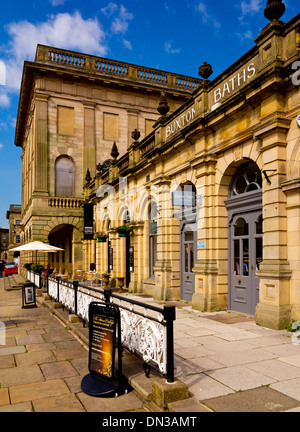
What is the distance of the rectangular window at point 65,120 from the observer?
28.8 m

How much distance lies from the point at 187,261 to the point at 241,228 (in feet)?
10.9

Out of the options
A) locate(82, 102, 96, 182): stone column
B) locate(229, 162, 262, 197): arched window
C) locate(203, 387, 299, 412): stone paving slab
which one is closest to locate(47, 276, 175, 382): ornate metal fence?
locate(203, 387, 299, 412): stone paving slab

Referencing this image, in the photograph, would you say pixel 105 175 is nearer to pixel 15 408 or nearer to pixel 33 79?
pixel 33 79

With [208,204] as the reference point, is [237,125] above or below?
above

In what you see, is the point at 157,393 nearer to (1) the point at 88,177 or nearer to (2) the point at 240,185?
(2) the point at 240,185

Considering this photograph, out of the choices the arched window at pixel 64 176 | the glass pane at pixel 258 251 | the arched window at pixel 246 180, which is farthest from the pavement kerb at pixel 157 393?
the arched window at pixel 64 176

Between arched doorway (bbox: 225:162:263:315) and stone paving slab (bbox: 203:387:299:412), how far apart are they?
17.8 ft

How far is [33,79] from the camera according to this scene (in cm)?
2848

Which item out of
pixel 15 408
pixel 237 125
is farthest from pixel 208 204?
pixel 15 408

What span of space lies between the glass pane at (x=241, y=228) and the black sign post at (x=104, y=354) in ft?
21.0

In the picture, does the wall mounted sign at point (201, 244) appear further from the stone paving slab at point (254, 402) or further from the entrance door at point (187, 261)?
the stone paving slab at point (254, 402)

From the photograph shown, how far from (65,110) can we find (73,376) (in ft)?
87.3

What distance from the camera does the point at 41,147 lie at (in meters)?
27.8

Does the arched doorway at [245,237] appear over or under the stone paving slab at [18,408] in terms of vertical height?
over
